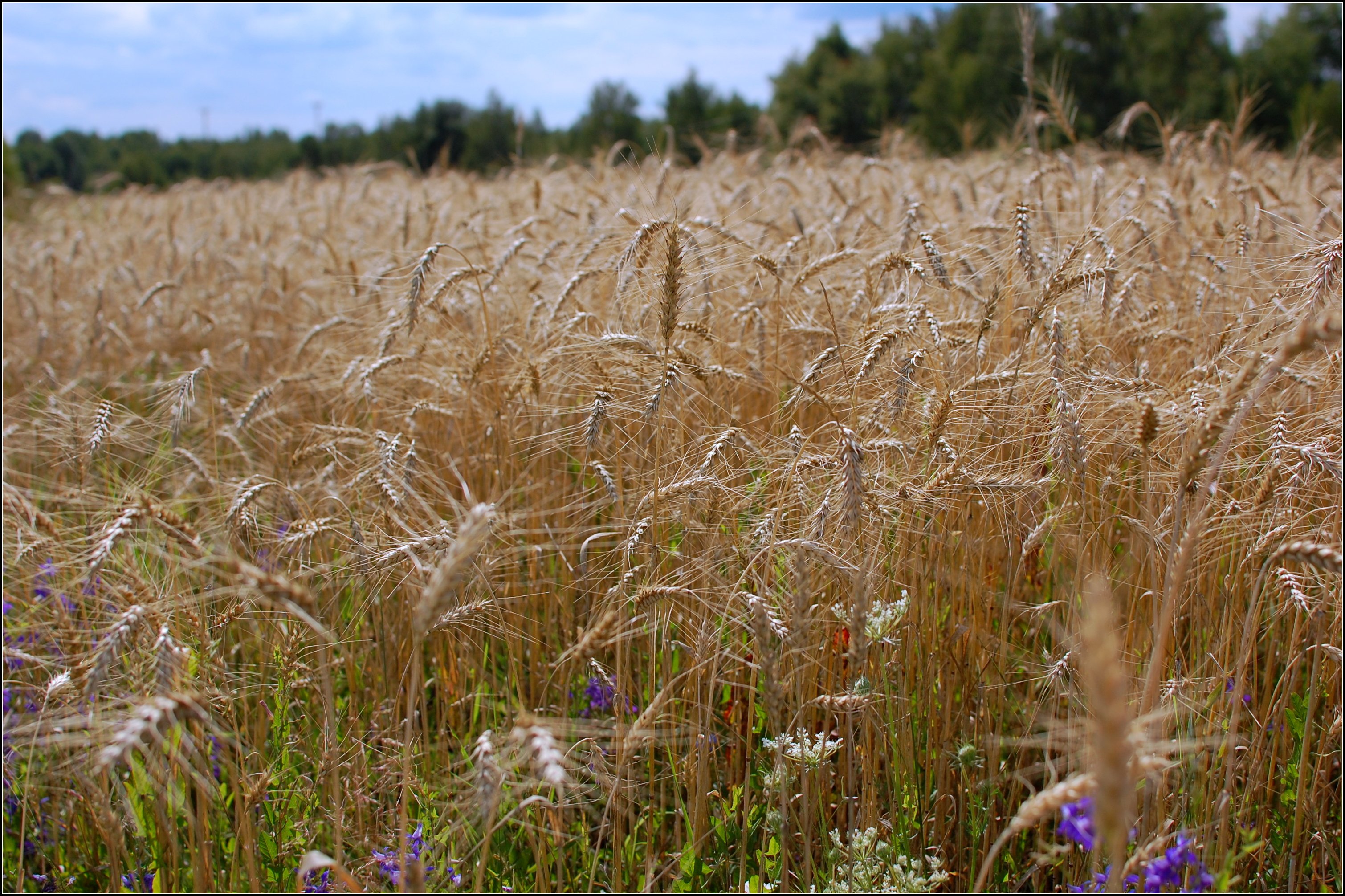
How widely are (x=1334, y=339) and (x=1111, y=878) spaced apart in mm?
758

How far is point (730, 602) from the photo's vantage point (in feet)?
5.59

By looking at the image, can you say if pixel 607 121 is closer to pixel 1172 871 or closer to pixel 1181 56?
pixel 1181 56

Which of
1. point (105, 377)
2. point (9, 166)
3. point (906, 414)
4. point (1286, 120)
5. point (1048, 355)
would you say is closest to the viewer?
point (1048, 355)

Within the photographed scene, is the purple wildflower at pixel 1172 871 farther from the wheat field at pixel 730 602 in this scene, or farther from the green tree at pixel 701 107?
the green tree at pixel 701 107

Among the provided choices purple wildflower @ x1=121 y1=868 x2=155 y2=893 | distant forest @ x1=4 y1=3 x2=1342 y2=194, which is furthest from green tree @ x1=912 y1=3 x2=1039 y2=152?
purple wildflower @ x1=121 y1=868 x2=155 y2=893

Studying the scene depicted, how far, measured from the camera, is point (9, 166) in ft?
39.4

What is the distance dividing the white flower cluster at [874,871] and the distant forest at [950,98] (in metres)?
7.53

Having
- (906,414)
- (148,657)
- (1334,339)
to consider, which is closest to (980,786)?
(906,414)

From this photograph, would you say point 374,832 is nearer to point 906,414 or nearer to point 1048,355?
point 906,414

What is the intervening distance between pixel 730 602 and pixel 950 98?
1148 inches

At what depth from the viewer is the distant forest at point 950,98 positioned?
19.3 metres

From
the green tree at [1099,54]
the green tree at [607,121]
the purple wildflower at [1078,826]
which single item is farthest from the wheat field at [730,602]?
the green tree at [1099,54]

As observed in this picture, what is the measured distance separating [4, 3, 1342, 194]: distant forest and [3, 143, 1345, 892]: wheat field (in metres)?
6.38

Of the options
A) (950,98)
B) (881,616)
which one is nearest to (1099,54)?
(950,98)
